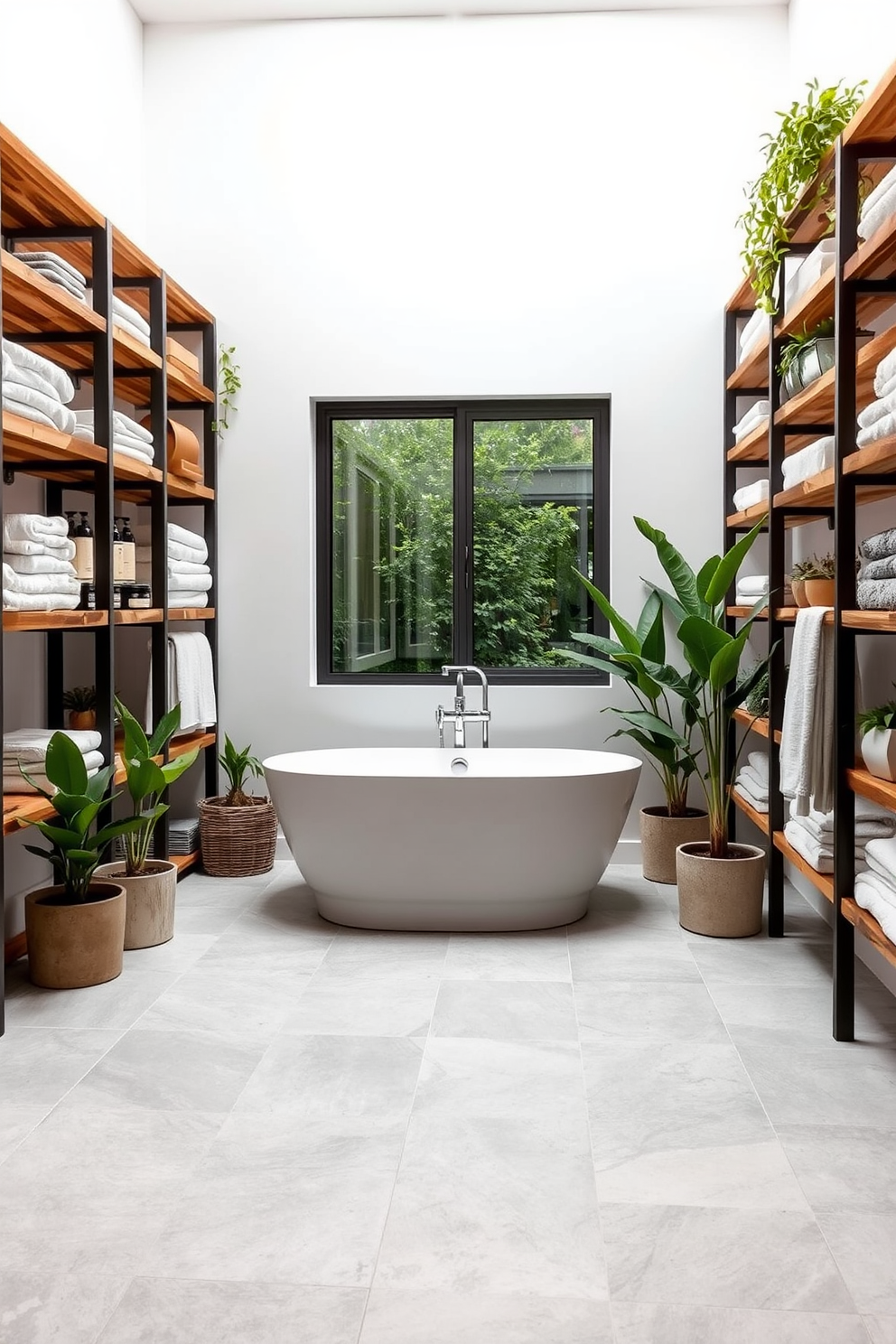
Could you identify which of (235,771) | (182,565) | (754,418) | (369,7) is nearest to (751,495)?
(754,418)

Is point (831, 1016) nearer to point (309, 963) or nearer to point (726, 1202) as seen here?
point (726, 1202)

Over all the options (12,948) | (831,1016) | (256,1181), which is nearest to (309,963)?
(12,948)

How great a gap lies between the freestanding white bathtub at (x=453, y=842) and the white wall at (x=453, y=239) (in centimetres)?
100

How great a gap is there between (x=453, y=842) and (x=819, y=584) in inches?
53.0

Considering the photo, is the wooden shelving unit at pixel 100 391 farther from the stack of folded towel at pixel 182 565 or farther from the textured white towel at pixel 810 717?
the textured white towel at pixel 810 717

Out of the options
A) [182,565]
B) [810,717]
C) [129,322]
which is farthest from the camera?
[182,565]

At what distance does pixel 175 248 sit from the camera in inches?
175

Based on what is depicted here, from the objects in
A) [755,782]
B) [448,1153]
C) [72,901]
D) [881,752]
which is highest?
[881,752]

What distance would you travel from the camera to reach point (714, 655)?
133 inches

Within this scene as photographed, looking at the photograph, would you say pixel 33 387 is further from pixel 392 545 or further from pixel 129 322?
pixel 392 545

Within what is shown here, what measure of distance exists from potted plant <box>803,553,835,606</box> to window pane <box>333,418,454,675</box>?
1.84m

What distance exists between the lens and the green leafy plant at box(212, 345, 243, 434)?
14.5ft

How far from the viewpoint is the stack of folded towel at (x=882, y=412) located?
2.14 metres

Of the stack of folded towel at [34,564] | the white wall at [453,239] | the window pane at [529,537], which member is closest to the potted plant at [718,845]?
the white wall at [453,239]
